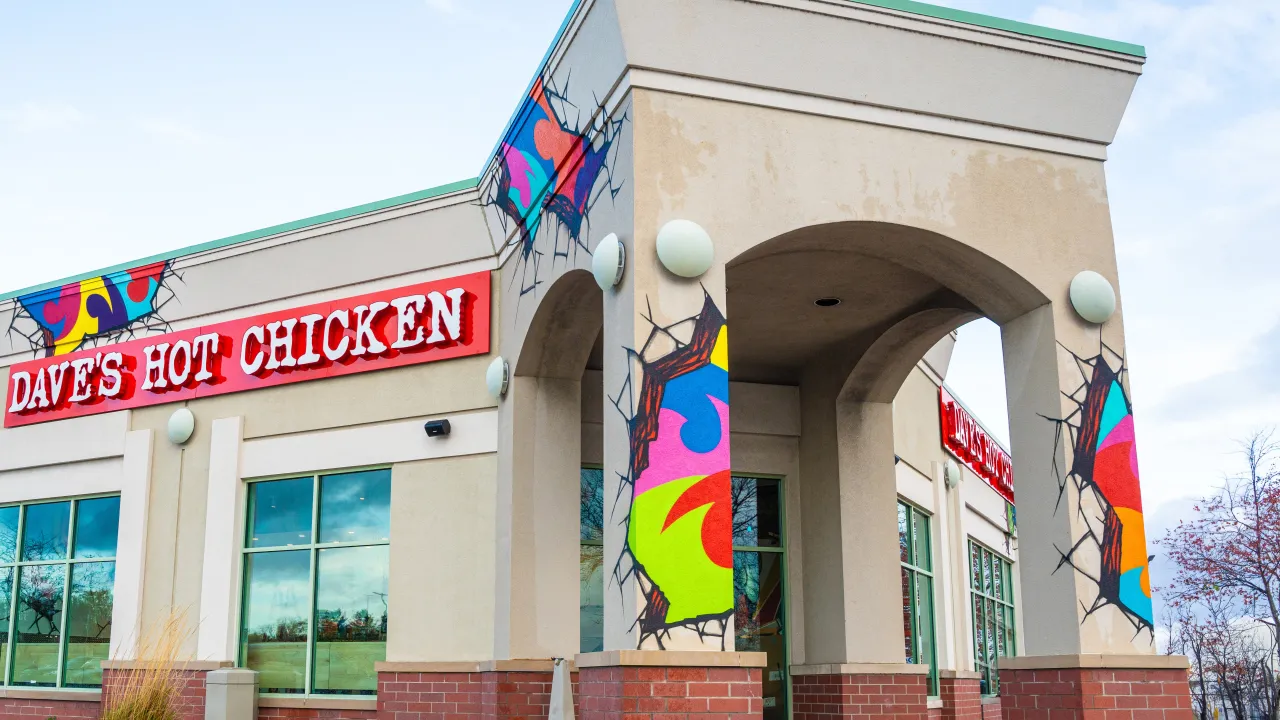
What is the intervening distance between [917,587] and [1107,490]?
26.7ft

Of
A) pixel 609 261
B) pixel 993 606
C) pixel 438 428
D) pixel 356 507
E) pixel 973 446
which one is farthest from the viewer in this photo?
pixel 993 606

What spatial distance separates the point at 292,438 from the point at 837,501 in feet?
21.1

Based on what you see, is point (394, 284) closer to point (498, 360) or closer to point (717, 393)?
point (498, 360)

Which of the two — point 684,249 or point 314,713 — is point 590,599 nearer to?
point 314,713

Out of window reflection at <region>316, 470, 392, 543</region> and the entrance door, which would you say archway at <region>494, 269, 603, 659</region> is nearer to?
window reflection at <region>316, 470, 392, 543</region>

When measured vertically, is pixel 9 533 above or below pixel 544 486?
below

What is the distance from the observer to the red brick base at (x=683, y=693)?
8344mm

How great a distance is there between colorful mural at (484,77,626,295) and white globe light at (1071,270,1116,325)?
13.1ft

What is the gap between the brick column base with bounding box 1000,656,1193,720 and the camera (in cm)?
937

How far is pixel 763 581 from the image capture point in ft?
47.4

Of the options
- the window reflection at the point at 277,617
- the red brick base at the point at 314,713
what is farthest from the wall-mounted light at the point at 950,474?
the window reflection at the point at 277,617

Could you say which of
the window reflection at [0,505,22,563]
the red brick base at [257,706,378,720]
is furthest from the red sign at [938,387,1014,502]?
the window reflection at [0,505,22,563]

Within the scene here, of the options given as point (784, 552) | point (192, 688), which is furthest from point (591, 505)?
point (192, 688)

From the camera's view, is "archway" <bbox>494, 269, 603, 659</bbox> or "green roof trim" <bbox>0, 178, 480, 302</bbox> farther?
"green roof trim" <bbox>0, 178, 480, 302</bbox>
